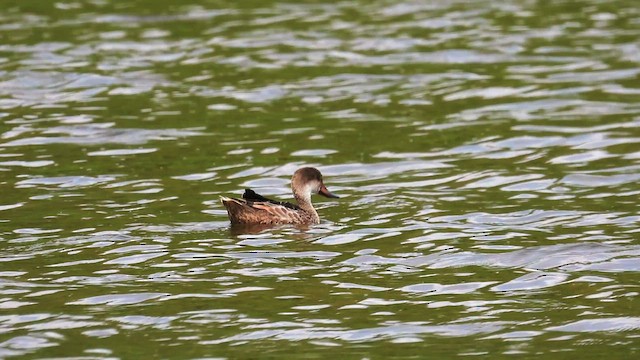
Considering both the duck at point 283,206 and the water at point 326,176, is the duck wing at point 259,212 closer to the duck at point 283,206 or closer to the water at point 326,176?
the duck at point 283,206

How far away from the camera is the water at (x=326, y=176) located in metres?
11.1

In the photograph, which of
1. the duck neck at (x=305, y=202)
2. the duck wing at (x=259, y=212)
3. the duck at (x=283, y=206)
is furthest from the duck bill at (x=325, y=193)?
the duck wing at (x=259, y=212)

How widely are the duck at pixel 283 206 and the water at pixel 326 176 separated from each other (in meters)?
0.23

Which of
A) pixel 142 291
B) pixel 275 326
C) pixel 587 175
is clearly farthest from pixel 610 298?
pixel 587 175

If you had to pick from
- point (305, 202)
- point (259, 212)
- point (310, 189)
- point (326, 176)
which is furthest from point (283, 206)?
point (326, 176)

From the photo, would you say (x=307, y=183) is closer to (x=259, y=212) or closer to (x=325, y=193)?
(x=325, y=193)

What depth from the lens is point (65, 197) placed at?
1557 cm

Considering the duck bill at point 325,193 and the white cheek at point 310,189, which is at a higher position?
the white cheek at point 310,189

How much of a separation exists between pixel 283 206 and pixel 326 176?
2259 mm

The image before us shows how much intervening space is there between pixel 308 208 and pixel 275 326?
4.21 meters

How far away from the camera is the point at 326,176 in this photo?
1700 centimetres

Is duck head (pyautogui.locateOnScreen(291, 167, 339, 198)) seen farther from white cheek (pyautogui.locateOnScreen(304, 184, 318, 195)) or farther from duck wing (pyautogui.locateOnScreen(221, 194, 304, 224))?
duck wing (pyautogui.locateOnScreen(221, 194, 304, 224))

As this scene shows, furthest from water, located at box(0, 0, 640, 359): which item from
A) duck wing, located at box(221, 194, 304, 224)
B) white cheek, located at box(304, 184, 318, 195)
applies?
white cheek, located at box(304, 184, 318, 195)

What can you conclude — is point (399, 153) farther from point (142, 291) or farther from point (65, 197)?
point (142, 291)
